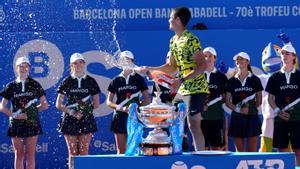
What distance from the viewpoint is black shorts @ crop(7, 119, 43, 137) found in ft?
30.3

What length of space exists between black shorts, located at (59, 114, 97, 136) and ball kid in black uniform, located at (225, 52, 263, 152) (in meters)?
1.77

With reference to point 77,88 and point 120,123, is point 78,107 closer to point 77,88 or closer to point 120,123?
point 77,88

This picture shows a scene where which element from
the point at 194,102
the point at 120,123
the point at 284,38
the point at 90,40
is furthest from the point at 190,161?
the point at 90,40

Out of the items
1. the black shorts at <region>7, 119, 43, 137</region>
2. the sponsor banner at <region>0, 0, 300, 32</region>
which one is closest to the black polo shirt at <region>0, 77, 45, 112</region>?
the black shorts at <region>7, 119, 43, 137</region>

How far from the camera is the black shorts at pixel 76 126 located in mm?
9344

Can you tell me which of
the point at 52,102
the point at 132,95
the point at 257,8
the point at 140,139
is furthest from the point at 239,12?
the point at 140,139

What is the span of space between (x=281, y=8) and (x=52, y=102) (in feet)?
11.4

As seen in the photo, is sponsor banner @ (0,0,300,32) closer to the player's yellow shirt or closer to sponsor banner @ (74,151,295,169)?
the player's yellow shirt

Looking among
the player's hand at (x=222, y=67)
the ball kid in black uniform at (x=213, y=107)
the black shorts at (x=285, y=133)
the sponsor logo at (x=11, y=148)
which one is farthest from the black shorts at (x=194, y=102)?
the sponsor logo at (x=11, y=148)

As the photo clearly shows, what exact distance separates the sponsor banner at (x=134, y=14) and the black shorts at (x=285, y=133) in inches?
87.5

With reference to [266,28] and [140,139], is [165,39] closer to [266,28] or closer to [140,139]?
[266,28]

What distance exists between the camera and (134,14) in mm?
10531

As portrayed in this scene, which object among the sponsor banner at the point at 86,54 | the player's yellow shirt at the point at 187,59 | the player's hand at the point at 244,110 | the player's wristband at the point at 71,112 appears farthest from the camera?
the sponsor banner at the point at 86,54

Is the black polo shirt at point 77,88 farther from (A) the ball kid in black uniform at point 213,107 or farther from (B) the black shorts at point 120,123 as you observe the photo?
(A) the ball kid in black uniform at point 213,107
